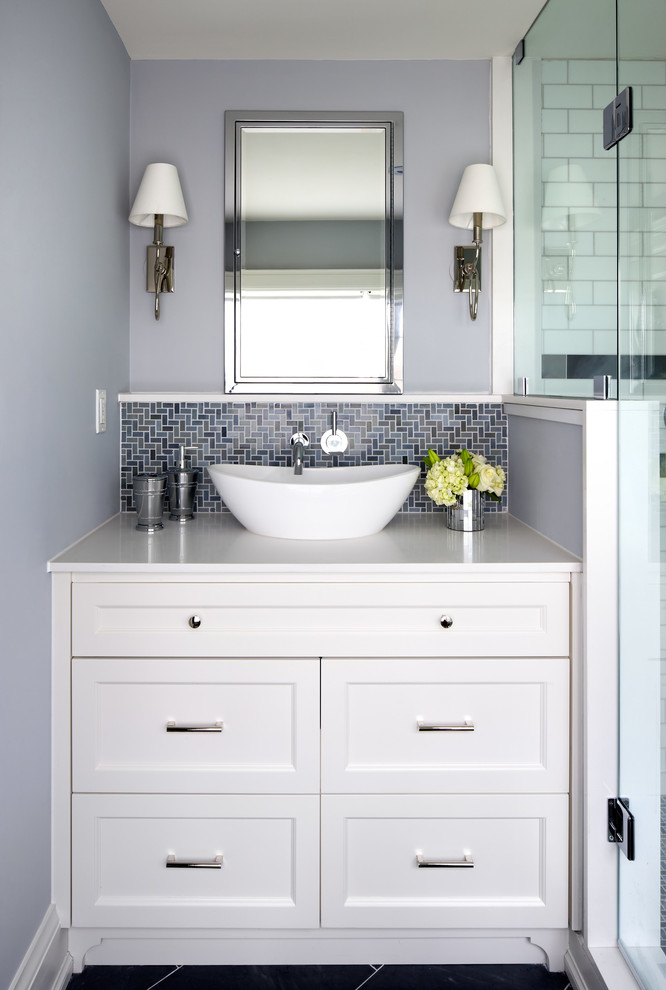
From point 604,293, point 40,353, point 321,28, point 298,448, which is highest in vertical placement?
point 321,28

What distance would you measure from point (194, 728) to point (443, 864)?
23.5 inches

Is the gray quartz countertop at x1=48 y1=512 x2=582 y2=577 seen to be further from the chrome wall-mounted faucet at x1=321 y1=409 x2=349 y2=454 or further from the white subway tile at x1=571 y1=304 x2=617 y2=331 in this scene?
the white subway tile at x1=571 y1=304 x2=617 y2=331

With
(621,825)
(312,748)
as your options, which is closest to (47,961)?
(312,748)

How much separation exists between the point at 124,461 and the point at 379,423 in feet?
2.46

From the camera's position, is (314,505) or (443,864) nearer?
(443,864)

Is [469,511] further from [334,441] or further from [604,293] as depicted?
[604,293]

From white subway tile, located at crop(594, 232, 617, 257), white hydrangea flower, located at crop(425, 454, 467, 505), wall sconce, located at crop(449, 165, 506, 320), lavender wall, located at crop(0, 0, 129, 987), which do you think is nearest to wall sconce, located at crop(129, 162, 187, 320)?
lavender wall, located at crop(0, 0, 129, 987)

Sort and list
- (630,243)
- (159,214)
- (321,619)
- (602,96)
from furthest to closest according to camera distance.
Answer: (159,214) < (321,619) < (602,96) < (630,243)

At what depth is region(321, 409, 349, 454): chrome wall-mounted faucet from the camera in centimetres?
222

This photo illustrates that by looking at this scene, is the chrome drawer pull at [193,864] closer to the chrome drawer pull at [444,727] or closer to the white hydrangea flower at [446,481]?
the chrome drawer pull at [444,727]

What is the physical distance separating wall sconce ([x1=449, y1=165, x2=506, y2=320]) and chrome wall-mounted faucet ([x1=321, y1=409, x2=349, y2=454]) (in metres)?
0.52

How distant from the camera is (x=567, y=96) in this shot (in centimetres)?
175

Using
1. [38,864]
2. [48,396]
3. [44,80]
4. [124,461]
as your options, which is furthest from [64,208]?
[38,864]

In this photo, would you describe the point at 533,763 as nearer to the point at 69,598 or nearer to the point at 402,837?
the point at 402,837
